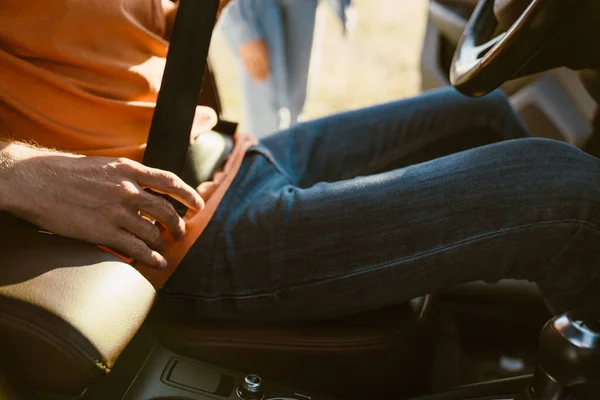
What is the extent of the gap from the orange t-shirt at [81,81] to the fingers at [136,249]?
48mm

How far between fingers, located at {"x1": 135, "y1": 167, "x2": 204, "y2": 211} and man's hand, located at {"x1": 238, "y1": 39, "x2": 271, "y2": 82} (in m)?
1.27

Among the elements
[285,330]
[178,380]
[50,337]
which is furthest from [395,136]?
[50,337]

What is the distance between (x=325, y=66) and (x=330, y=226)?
272 cm

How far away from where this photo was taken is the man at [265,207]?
73 centimetres

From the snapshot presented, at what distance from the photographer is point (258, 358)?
0.79 meters

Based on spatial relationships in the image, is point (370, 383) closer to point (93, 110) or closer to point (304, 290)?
point (304, 290)

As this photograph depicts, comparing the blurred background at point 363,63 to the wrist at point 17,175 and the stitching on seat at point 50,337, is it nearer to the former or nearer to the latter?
the wrist at point 17,175

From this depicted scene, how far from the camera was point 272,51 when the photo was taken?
2.00 m

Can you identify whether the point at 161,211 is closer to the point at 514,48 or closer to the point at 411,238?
the point at 411,238

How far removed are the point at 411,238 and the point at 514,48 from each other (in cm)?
26

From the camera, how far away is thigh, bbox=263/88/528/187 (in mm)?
1057

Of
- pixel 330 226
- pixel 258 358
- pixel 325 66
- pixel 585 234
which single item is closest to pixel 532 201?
pixel 585 234

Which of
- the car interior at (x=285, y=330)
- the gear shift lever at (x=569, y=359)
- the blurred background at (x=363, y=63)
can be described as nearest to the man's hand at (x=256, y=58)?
the blurred background at (x=363, y=63)

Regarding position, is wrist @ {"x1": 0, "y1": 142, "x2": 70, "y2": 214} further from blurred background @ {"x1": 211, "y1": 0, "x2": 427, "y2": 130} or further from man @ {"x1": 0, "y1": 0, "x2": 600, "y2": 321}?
blurred background @ {"x1": 211, "y1": 0, "x2": 427, "y2": 130}
